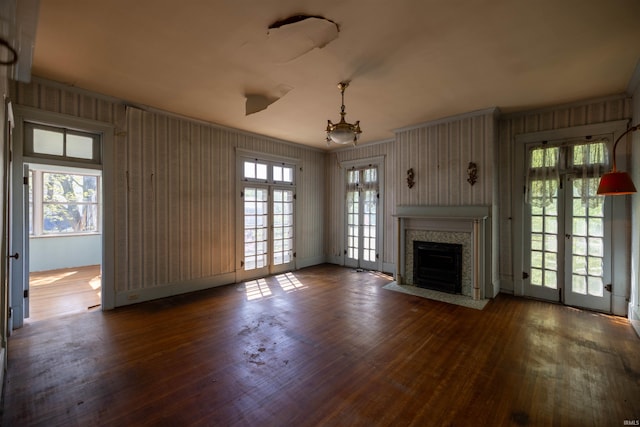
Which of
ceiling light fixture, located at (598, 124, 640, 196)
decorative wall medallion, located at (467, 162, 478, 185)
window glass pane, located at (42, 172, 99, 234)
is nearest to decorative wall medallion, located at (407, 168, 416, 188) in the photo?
decorative wall medallion, located at (467, 162, 478, 185)

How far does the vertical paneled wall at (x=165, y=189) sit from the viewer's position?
153 inches

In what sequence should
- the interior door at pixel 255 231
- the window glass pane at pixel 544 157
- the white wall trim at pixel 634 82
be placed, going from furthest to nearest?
1. the interior door at pixel 255 231
2. the window glass pane at pixel 544 157
3. the white wall trim at pixel 634 82

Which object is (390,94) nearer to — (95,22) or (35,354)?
(95,22)

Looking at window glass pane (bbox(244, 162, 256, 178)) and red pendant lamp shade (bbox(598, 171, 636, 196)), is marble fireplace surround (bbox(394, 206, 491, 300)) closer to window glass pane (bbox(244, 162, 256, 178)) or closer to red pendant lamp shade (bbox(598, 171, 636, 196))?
red pendant lamp shade (bbox(598, 171, 636, 196))

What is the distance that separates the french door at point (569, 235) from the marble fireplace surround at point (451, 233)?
815 mm

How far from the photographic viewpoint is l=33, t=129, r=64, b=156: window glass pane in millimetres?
3443

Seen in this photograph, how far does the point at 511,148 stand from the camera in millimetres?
4527

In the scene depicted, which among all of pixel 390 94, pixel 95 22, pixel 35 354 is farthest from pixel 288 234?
pixel 95 22

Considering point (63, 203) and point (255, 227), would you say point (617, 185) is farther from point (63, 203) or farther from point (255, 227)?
point (63, 203)

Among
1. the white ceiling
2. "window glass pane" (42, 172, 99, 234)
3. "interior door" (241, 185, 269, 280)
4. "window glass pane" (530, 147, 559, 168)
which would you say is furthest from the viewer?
"window glass pane" (42, 172, 99, 234)

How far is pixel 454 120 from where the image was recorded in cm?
459

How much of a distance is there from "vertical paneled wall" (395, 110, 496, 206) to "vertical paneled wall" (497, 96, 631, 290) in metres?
0.43

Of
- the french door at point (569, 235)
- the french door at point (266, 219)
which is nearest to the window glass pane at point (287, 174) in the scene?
the french door at point (266, 219)

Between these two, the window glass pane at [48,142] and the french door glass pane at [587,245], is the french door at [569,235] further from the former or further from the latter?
the window glass pane at [48,142]
